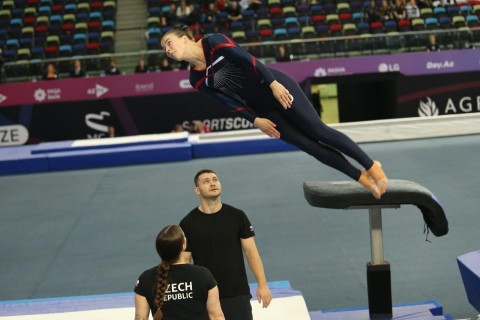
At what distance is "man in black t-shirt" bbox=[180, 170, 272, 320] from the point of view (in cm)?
490

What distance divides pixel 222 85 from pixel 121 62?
1193cm

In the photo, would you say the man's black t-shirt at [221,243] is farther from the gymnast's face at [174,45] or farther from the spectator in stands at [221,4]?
the spectator in stands at [221,4]

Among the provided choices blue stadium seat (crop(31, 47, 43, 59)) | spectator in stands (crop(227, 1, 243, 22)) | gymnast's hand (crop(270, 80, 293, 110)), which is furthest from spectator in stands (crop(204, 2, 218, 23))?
gymnast's hand (crop(270, 80, 293, 110))

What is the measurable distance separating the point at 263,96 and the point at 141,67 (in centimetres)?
1184

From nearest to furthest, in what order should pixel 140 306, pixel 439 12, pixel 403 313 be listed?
pixel 140 306 < pixel 403 313 < pixel 439 12

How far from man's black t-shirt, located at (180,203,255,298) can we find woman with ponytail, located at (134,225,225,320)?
0.75 m

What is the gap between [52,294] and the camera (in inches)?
322

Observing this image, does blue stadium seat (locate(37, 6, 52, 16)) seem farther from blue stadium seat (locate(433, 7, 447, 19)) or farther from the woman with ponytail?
the woman with ponytail

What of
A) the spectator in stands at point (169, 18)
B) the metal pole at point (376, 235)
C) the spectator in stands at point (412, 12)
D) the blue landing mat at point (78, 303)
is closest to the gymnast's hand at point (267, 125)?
the metal pole at point (376, 235)

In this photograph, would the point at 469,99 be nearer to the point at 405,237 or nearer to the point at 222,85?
the point at 405,237

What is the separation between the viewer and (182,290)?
405cm

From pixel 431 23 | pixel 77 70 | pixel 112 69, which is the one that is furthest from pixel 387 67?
pixel 77 70

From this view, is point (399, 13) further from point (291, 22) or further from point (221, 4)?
point (221, 4)

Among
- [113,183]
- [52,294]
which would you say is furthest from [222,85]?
[113,183]
